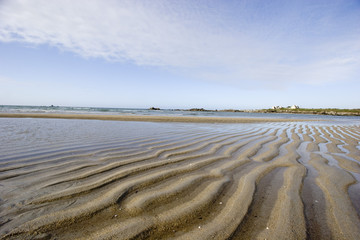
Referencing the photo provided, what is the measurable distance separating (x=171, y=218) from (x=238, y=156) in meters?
3.15

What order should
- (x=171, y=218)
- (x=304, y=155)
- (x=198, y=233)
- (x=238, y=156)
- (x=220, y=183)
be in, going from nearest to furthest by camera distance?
1. (x=198, y=233)
2. (x=171, y=218)
3. (x=220, y=183)
4. (x=238, y=156)
5. (x=304, y=155)

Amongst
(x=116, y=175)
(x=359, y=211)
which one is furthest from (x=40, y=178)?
(x=359, y=211)

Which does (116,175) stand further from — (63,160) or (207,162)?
(207,162)

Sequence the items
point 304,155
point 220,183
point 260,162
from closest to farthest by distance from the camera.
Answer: point 220,183 → point 260,162 → point 304,155

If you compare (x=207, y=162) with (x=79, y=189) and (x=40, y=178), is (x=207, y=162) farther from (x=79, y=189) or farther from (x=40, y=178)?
(x=40, y=178)

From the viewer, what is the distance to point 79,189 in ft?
8.76

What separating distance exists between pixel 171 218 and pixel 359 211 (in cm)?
219

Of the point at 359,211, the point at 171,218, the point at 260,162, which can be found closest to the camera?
the point at 171,218

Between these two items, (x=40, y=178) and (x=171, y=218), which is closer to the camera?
(x=171, y=218)

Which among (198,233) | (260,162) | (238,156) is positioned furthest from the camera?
(238,156)

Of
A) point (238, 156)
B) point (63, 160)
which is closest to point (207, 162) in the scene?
point (238, 156)

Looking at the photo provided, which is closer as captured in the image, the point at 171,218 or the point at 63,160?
the point at 171,218

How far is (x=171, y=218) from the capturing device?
6.79ft

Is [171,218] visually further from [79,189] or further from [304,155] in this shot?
[304,155]
